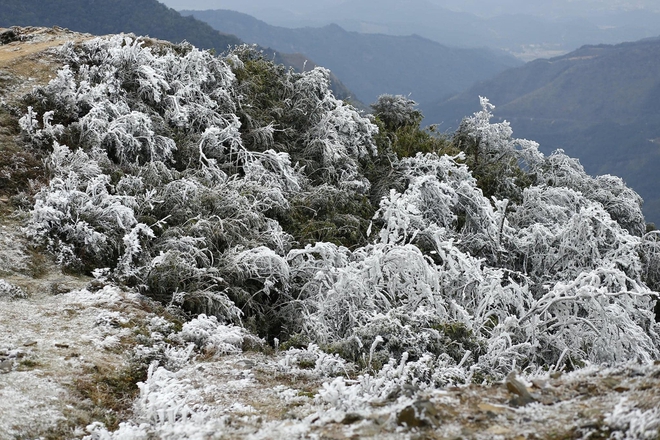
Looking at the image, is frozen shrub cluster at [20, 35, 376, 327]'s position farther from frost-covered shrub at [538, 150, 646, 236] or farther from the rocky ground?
frost-covered shrub at [538, 150, 646, 236]

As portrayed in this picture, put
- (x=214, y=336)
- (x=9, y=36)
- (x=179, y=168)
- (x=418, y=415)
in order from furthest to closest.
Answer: (x=9, y=36), (x=179, y=168), (x=214, y=336), (x=418, y=415)

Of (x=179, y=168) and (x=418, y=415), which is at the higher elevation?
(x=418, y=415)

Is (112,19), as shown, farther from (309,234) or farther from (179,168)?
(309,234)

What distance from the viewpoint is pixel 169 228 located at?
26.7 ft

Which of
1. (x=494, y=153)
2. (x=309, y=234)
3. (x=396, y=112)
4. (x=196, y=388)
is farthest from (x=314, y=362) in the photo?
(x=494, y=153)

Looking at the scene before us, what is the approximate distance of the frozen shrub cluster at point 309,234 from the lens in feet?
21.0

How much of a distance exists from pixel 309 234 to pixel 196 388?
192 inches

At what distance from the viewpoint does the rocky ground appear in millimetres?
3412

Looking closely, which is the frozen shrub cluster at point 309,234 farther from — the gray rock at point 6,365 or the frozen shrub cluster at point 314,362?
the gray rock at point 6,365

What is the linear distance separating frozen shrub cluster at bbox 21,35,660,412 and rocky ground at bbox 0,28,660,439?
210 millimetres

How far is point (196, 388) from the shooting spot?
4.95m

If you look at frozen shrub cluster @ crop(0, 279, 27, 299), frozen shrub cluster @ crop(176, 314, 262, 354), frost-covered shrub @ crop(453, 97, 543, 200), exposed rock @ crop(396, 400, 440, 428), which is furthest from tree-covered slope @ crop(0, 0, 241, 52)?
exposed rock @ crop(396, 400, 440, 428)

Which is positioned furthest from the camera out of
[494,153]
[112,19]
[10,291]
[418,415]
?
[112,19]

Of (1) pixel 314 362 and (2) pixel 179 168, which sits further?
(2) pixel 179 168
